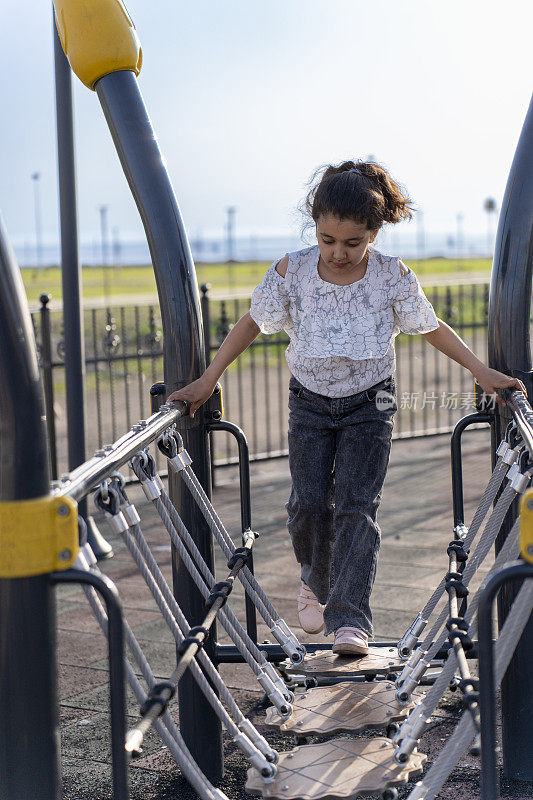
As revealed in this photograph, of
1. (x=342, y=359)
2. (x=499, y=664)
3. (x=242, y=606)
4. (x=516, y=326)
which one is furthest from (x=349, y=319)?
(x=242, y=606)

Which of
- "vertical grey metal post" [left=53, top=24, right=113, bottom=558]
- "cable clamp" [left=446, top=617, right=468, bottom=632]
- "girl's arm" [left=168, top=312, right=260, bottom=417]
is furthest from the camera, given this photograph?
"vertical grey metal post" [left=53, top=24, right=113, bottom=558]

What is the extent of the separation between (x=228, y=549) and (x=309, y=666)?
0.43m

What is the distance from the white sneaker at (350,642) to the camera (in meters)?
3.09

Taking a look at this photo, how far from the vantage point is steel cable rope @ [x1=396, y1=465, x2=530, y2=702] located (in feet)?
8.26

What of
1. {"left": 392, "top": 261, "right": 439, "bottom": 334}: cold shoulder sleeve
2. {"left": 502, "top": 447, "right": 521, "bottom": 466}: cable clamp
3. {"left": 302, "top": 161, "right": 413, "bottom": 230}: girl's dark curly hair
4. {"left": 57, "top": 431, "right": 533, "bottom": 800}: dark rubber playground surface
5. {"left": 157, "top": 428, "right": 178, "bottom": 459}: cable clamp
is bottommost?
{"left": 57, "top": 431, "right": 533, "bottom": 800}: dark rubber playground surface

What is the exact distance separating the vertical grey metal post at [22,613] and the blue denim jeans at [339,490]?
1477mm

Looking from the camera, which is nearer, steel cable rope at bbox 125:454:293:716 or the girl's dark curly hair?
steel cable rope at bbox 125:454:293:716

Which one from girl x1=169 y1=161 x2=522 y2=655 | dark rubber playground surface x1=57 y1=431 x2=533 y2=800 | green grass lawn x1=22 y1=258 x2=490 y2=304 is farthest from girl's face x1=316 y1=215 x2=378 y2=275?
green grass lawn x1=22 y1=258 x2=490 y2=304

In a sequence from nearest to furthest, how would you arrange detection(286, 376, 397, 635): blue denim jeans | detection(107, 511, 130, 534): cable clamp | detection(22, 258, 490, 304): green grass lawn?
detection(107, 511, 130, 534): cable clamp, detection(286, 376, 397, 635): blue denim jeans, detection(22, 258, 490, 304): green grass lawn

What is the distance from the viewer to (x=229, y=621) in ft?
9.04

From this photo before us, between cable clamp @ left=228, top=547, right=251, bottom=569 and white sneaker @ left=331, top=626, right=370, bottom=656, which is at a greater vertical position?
cable clamp @ left=228, top=547, right=251, bottom=569

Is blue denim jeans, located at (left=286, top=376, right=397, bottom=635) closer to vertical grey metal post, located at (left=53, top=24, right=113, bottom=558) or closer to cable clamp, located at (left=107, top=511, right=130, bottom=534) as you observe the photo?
cable clamp, located at (left=107, top=511, right=130, bottom=534)

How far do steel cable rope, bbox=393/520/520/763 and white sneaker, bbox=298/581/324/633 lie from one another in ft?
2.51

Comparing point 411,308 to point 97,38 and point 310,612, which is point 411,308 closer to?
point 310,612
